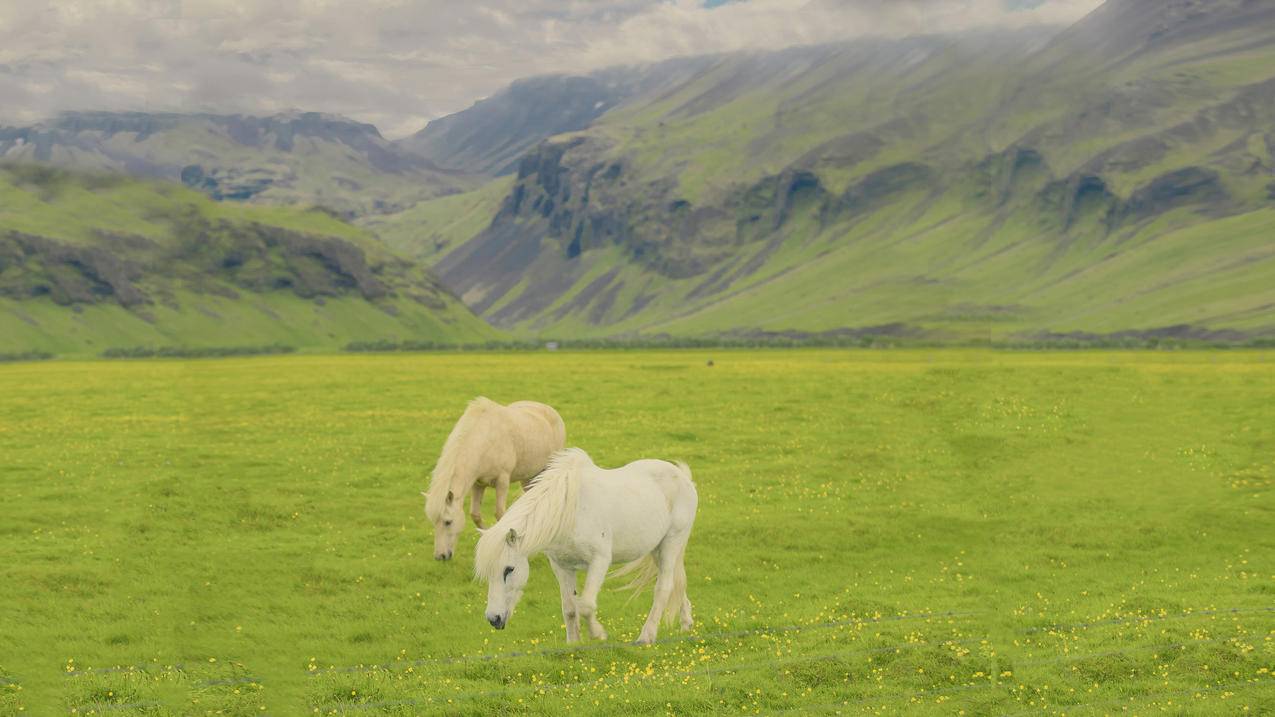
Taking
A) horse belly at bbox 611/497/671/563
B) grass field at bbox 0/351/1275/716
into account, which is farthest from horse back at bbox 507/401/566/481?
horse belly at bbox 611/497/671/563

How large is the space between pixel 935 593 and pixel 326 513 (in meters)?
19.0

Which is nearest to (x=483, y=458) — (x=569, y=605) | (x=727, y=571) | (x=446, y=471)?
(x=446, y=471)

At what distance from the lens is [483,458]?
2856 centimetres

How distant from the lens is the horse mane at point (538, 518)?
17562mm

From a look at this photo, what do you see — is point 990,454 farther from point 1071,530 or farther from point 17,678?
point 17,678

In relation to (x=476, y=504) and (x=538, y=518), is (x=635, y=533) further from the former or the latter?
(x=476, y=504)

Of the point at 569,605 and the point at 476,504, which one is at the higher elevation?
the point at 569,605

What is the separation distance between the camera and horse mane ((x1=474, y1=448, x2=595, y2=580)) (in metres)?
17.6

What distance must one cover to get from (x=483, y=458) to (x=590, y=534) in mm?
10484

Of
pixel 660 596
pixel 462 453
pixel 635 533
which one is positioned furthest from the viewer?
pixel 462 453

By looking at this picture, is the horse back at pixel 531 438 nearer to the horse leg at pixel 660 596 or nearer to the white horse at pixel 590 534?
the white horse at pixel 590 534

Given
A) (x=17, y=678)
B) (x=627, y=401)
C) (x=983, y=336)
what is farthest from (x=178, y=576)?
(x=627, y=401)

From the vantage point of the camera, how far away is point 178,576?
25.5m

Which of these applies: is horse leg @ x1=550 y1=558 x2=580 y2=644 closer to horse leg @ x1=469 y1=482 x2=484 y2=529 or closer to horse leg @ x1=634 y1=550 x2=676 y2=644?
horse leg @ x1=634 y1=550 x2=676 y2=644
